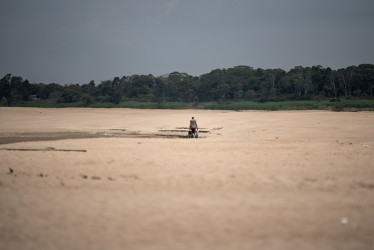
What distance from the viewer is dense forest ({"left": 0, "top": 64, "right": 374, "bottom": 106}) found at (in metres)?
64.4

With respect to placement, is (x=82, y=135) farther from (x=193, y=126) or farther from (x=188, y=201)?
(x=188, y=201)

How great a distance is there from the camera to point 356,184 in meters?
8.43

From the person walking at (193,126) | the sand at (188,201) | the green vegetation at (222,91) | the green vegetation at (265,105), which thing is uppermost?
the green vegetation at (222,91)

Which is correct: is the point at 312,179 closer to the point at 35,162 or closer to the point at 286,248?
the point at 286,248

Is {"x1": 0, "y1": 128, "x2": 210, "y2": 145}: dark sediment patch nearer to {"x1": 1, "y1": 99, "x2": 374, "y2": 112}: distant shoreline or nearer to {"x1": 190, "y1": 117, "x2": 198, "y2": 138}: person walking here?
{"x1": 190, "y1": 117, "x2": 198, "y2": 138}: person walking

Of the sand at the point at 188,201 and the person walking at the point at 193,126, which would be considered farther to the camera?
the person walking at the point at 193,126

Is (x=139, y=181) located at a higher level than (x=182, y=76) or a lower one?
lower

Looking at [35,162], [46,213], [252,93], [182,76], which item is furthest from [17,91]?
[46,213]

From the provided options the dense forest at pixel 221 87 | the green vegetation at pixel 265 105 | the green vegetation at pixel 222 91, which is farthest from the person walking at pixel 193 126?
the dense forest at pixel 221 87

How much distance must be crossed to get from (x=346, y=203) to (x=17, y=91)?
7871 cm

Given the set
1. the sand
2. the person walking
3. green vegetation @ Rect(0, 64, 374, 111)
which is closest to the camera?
the sand

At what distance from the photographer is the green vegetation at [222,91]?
204 feet

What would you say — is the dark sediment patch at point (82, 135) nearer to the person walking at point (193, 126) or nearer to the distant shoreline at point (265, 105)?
the person walking at point (193, 126)

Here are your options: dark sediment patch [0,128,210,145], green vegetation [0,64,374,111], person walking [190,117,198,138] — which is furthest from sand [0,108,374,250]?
green vegetation [0,64,374,111]
